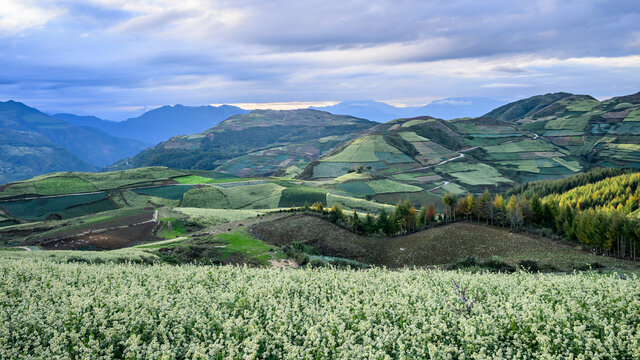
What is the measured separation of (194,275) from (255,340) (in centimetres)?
1138

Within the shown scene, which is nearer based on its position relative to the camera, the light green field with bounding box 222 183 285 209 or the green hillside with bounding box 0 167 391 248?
the green hillside with bounding box 0 167 391 248

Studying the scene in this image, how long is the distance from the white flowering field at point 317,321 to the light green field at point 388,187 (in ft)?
443

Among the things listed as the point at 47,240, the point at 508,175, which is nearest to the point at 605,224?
the point at 47,240

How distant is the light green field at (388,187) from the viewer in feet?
501

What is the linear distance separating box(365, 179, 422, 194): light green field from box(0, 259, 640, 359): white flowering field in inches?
5314

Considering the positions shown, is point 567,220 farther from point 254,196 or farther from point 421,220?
point 254,196

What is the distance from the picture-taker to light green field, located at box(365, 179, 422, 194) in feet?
501

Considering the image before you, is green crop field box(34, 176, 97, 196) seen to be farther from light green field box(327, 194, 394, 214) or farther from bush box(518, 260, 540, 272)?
bush box(518, 260, 540, 272)

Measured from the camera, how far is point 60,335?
1266 centimetres

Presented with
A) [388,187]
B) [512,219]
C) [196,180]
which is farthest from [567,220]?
[196,180]

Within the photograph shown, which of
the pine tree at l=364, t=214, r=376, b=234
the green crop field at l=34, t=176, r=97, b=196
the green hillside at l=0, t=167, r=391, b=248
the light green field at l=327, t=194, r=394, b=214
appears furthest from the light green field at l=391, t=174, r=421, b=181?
the green crop field at l=34, t=176, r=97, b=196

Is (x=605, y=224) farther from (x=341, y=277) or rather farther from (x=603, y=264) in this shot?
(x=341, y=277)

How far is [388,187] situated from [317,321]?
147 metres

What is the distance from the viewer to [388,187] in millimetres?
157250
